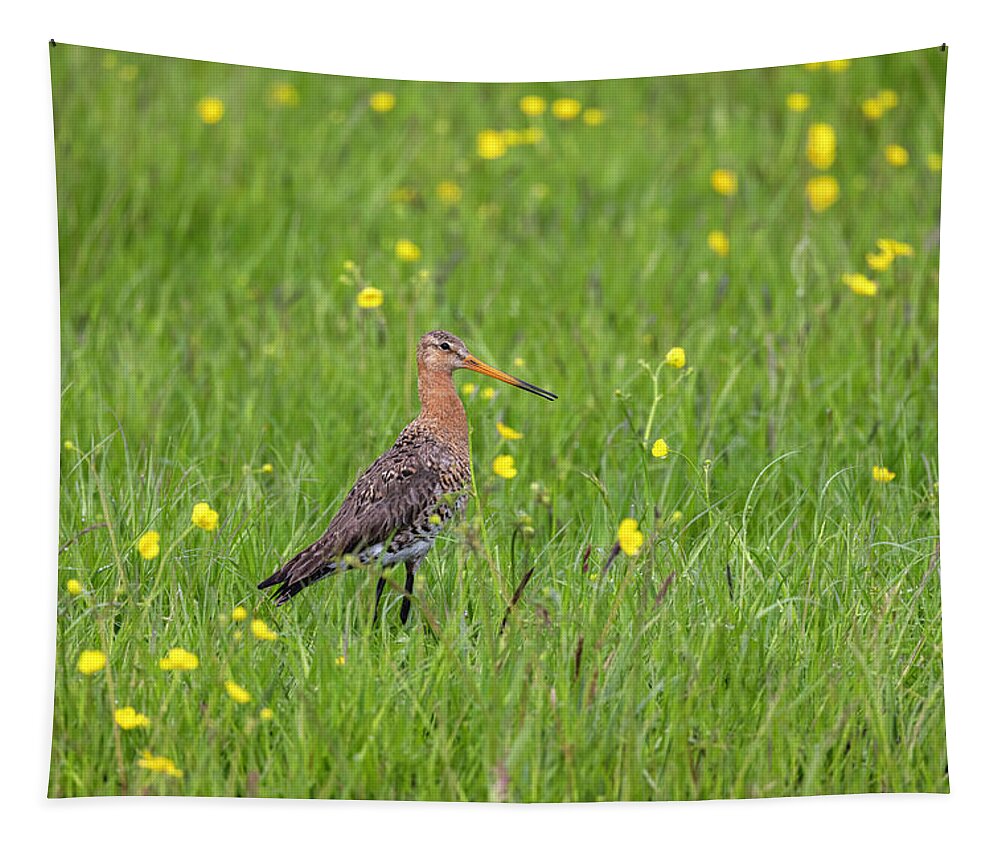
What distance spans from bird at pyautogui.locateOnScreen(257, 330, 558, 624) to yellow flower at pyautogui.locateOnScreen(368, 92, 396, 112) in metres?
0.66

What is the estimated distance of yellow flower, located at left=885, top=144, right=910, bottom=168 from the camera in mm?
3244

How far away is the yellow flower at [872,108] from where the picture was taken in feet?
10.7

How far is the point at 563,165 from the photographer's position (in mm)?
3455

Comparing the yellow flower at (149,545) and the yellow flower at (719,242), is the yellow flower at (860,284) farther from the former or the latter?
the yellow flower at (149,545)

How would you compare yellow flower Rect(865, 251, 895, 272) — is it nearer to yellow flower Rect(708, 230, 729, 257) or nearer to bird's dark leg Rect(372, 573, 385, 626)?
yellow flower Rect(708, 230, 729, 257)

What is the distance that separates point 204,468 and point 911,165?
1986mm

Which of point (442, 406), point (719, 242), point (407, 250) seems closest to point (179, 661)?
point (442, 406)

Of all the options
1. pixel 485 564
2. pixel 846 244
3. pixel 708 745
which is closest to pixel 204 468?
pixel 485 564

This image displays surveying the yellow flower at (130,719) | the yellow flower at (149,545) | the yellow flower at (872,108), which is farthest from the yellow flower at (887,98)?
the yellow flower at (130,719)

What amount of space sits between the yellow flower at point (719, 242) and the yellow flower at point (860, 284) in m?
0.33

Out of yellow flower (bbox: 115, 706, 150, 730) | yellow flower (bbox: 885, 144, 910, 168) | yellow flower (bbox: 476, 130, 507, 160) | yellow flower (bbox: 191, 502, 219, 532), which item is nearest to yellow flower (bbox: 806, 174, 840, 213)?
yellow flower (bbox: 885, 144, 910, 168)

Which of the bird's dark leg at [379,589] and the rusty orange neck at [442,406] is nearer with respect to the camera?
the bird's dark leg at [379,589]

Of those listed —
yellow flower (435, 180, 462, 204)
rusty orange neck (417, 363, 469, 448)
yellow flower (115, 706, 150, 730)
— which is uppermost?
yellow flower (435, 180, 462, 204)

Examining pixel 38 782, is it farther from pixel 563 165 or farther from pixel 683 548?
pixel 563 165
